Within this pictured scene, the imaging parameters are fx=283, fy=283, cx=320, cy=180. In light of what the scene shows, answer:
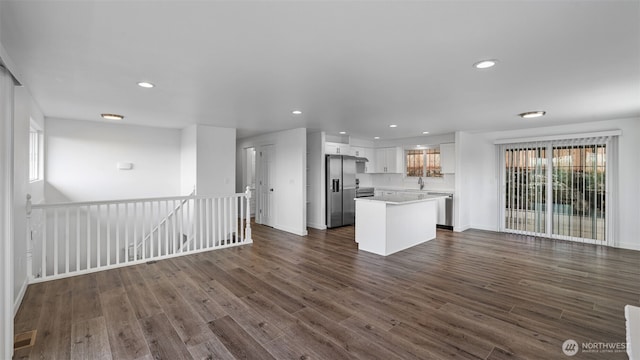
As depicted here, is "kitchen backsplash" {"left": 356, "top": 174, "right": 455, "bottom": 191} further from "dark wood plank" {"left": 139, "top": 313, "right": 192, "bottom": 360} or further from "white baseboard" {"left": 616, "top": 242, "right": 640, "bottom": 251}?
"dark wood plank" {"left": 139, "top": 313, "right": 192, "bottom": 360}

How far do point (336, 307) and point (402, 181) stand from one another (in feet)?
20.0

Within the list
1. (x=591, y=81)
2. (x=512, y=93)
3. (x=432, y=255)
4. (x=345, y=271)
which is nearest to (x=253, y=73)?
(x=345, y=271)

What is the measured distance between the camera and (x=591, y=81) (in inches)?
119

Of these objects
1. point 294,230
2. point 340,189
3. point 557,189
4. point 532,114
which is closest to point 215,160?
point 294,230

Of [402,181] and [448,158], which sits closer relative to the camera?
[448,158]

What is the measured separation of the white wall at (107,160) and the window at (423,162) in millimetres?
6185

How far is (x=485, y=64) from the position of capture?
2.53 m

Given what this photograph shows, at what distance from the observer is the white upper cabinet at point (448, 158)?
7.09m

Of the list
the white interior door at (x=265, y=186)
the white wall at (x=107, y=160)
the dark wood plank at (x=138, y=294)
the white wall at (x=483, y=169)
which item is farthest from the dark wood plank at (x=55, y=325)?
the white wall at (x=483, y=169)

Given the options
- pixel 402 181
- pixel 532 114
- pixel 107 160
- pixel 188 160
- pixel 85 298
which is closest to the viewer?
pixel 85 298

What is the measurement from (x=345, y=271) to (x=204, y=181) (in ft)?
12.1

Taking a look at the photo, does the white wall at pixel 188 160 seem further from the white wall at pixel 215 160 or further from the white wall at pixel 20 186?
the white wall at pixel 20 186

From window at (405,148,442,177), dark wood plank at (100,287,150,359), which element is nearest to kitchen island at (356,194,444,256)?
window at (405,148,442,177)

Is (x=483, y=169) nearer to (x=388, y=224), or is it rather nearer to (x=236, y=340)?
(x=388, y=224)
